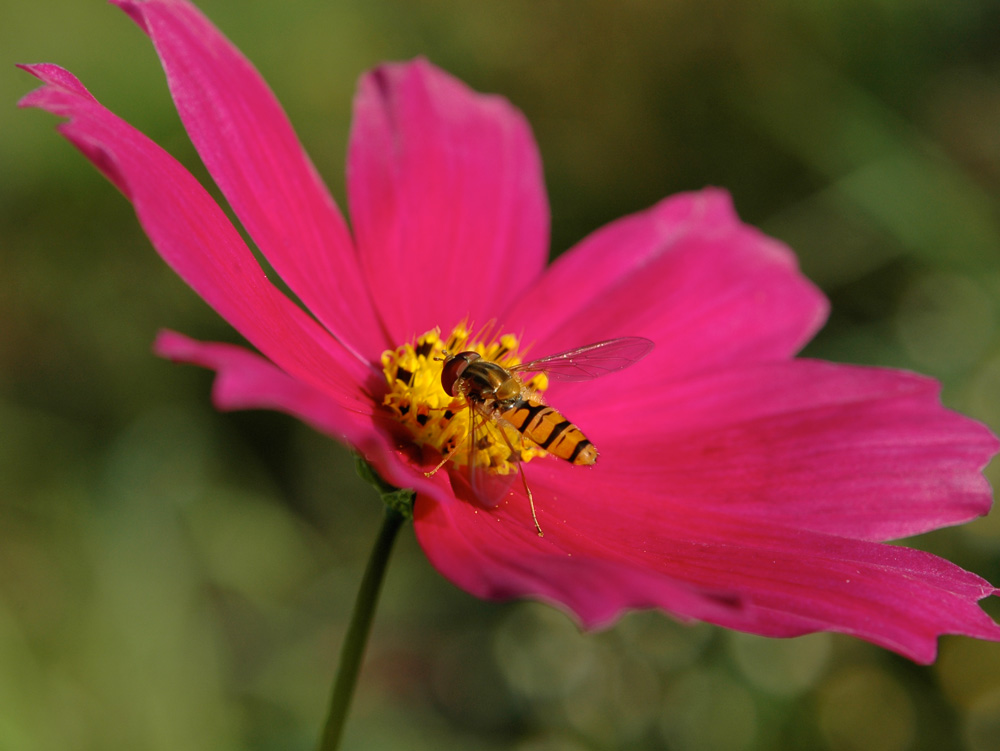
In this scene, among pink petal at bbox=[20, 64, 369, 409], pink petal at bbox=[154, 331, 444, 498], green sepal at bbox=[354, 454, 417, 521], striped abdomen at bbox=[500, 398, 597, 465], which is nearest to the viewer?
pink petal at bbox=[154, 331, 444, 498]

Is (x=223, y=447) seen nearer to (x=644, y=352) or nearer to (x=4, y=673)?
(x=4, y=673)

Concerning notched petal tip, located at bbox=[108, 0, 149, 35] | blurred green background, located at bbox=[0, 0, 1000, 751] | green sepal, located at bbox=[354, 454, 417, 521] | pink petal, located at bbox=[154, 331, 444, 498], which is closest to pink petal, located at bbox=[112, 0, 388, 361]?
notched petal tip, located at bbox=[108, 0, 149, 35]

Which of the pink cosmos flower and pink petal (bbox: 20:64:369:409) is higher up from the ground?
pink petal (bbox: 20:64:369:409)

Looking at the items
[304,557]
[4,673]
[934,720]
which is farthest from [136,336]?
[934,720]

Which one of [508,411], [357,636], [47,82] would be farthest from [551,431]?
[47,82]

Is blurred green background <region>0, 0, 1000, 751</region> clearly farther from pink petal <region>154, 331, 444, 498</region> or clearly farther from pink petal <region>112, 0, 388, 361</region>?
pink petal <region>154, 331, 444, 498</region>

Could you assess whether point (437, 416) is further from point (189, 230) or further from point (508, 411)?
point (189, 230)
